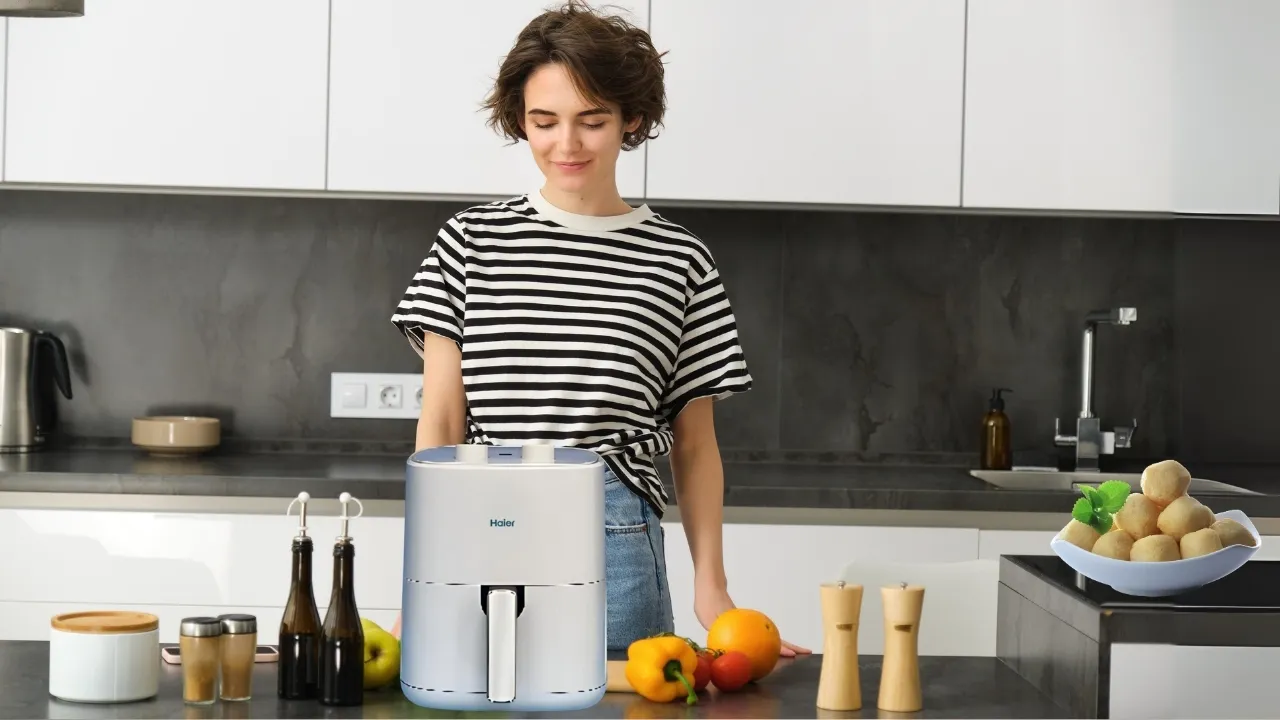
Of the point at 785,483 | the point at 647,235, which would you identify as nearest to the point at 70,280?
the point at 785,483

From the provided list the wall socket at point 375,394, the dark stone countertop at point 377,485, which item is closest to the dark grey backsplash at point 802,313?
the wall socket at point 375,394

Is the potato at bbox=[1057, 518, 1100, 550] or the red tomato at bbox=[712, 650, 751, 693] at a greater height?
the potato at bbox=[1057, 518, 1100, 550]

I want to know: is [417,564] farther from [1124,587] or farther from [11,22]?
[11,22]

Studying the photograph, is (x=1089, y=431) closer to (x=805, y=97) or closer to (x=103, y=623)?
(x=805, y=97)

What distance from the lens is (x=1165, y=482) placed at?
1307 millimetres

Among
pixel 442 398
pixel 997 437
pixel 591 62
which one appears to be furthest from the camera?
pixel 997 437

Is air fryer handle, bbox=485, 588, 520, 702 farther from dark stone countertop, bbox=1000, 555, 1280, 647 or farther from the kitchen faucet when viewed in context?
the kitchen faucet

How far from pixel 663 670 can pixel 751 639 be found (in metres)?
0.11

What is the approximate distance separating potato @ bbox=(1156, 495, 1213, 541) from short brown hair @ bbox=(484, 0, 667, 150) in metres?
0.72

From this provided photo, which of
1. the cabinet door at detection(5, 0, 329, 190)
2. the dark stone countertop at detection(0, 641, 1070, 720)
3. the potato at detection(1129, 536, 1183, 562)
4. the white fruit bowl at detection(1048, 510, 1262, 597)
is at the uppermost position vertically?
the cabinet door at detection(5, 0, 329, 190)

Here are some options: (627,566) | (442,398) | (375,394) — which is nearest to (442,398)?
(442,398)

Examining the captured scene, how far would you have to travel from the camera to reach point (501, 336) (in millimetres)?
1628

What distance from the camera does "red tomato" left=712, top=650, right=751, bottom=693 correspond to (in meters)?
1.27

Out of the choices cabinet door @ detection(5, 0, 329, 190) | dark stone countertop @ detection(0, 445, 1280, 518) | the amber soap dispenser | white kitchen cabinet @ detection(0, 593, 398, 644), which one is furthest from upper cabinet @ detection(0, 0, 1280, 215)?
white kitchen cabinet @ detection(0, 593, 398, 644)
